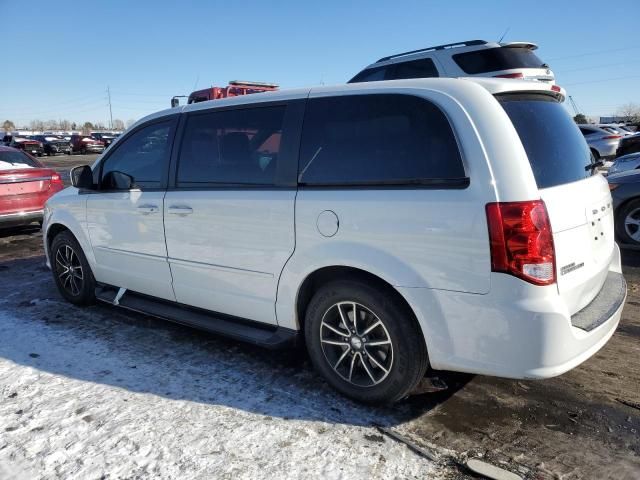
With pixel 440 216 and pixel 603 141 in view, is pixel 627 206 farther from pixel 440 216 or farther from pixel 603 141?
pixel 603 141

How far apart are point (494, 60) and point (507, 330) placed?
6170mm

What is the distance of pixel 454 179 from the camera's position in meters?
2.57

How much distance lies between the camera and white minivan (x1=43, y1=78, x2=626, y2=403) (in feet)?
8.11

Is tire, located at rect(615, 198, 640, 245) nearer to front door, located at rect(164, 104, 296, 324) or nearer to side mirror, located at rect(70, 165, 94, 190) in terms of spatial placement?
front door, located at rect(164, 104, 296, 324)

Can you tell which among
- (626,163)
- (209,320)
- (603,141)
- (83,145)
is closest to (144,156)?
(209,320)

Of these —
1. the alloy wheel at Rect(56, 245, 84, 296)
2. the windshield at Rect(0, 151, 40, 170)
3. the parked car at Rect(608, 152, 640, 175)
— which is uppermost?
the windshield at Rect(0, 151, 40, 170)

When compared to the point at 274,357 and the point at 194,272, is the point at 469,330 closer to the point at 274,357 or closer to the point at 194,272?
the point at 274,357

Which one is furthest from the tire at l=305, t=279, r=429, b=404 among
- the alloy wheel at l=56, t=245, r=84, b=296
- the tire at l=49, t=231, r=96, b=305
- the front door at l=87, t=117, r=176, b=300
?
the alloy wheel at l=56, t=245, r=84, b=296

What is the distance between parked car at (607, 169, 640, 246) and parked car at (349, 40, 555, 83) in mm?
1784

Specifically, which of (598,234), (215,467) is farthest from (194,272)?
(598,234)

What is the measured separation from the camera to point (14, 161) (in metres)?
8.55

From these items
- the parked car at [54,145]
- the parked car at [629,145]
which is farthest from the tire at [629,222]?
the parked car at [54,145]

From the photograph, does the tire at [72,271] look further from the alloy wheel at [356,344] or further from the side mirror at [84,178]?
the alloy wheel at [356,344]

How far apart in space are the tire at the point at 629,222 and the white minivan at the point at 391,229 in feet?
13.2
